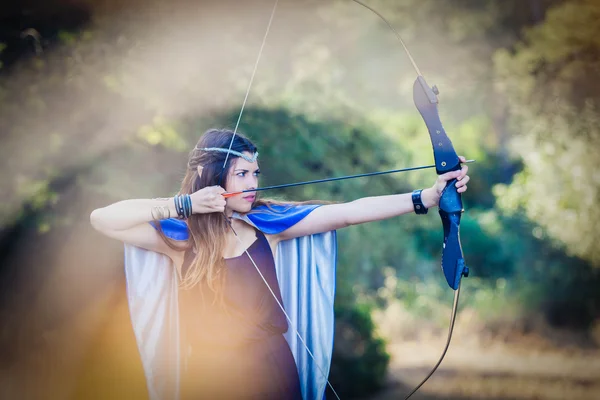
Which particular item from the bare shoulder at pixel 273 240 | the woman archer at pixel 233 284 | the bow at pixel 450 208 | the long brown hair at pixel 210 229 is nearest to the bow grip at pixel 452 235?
the bow at pixel 450 208

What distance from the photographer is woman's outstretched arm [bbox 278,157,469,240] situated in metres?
2.10

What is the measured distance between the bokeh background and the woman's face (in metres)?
1.09

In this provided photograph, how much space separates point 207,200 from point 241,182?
0.57ft

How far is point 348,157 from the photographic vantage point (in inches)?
169

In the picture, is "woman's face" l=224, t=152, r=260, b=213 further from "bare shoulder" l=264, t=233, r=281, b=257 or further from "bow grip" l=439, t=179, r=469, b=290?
"bow grip" l=439, t=179, r=469, b=290

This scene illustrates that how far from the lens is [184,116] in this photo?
11.7ft

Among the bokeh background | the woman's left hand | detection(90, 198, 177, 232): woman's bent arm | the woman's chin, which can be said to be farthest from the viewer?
the bokeh background

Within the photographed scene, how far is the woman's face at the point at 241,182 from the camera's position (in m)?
2.27

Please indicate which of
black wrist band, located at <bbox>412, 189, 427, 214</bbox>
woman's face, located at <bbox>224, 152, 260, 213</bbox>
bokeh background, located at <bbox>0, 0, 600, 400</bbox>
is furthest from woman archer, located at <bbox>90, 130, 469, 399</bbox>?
bokeh background, located at <bbox>0, 0, 600, 400</bbox>

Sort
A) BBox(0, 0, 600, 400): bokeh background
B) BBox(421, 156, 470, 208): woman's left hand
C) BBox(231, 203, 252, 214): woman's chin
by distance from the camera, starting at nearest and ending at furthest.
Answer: BBox(421, 156, 470, 208): woman's left hand, BBox(231, 203, 252, 214): woman's chin, BBox(0, 0, 600, 400): bokeh background

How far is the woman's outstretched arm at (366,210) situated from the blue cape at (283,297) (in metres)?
0.05

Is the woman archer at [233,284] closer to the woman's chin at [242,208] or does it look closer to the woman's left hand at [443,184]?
the woman's chin at [242,208]

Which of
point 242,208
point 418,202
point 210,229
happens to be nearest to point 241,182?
point 242,208

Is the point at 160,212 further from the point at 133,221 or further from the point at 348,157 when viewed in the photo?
the point at 348,157
